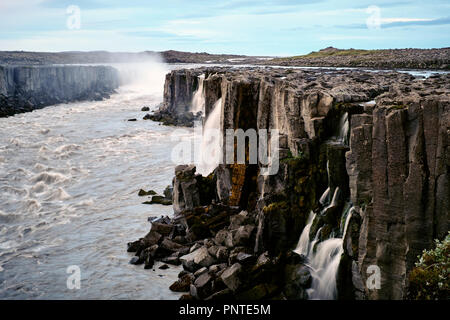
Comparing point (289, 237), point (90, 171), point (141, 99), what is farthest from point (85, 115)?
point (289, 237)

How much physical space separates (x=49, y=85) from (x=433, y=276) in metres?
115

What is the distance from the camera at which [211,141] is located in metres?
40.9

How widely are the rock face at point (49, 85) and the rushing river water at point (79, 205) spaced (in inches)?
886

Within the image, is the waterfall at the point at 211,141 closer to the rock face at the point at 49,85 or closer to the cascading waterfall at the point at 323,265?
the cascading waterfall at the point at 323,265

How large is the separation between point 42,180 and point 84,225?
47.4 feet

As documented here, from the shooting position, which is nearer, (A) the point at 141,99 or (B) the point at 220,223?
(B) the point at 220,223

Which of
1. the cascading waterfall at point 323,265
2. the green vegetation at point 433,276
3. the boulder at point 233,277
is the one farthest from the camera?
the boulder at point 233,277

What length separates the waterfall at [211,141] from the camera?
3884 cm

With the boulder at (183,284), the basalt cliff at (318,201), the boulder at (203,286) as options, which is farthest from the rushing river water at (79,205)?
the basalt cliff at (318,201)

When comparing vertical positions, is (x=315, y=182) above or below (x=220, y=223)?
above

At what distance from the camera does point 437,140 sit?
656 inches

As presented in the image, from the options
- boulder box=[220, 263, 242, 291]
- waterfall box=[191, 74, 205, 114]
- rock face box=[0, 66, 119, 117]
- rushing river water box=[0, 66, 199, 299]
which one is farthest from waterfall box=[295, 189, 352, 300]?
rock face box=[0, 66, 119, 117]
